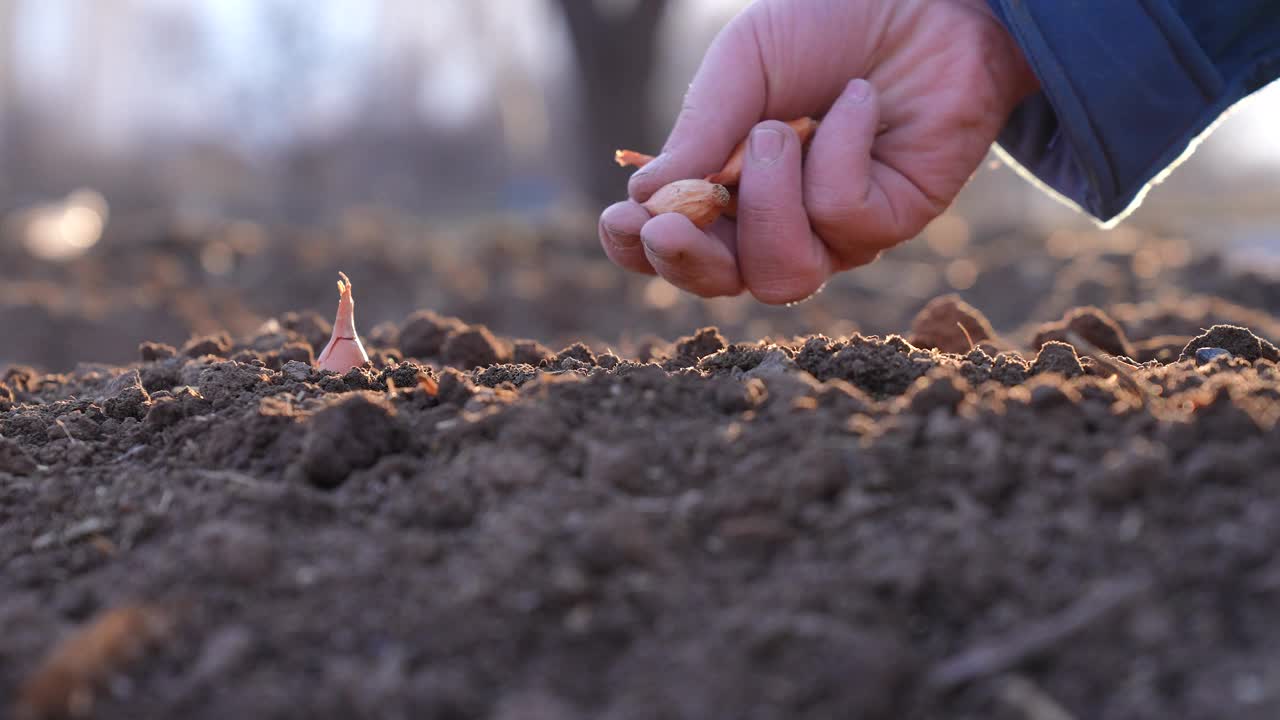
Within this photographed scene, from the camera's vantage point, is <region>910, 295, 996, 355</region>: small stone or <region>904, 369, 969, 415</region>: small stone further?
<region>910, 295, 996, 355</region>: small stone

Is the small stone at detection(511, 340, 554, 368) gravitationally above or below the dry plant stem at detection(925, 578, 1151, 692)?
above

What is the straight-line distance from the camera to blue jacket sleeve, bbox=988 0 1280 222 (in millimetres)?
2432

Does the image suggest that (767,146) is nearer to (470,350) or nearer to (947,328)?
(947,328)

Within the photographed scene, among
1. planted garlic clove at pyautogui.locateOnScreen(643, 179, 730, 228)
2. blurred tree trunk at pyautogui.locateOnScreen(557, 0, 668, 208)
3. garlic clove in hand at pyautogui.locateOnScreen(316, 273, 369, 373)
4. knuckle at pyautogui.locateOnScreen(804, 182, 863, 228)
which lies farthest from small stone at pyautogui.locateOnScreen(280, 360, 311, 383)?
blurred tree trunk at pyautogui.locateOnScreen(557, 0, 668, 208)

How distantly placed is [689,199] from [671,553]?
1.16 metres

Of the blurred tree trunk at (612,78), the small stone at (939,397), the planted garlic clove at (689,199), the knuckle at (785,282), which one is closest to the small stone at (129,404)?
the planted garlic clove at (689,199)

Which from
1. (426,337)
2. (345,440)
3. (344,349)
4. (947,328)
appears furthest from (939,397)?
(426,337)

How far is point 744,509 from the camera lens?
1.45 m

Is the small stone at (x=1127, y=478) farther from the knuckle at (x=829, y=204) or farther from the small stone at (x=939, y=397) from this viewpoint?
the knuckle at (x=829, y=204)

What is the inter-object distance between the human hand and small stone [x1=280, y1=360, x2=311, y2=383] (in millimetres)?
663

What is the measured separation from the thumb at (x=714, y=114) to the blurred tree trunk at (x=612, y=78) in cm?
780

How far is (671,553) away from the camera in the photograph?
140 centimetres

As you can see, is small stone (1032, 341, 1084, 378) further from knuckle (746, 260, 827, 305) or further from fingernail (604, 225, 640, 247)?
fingernail (604, 225, 640, 247)

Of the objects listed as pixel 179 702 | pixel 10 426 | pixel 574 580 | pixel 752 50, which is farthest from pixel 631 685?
pixel 752 50
